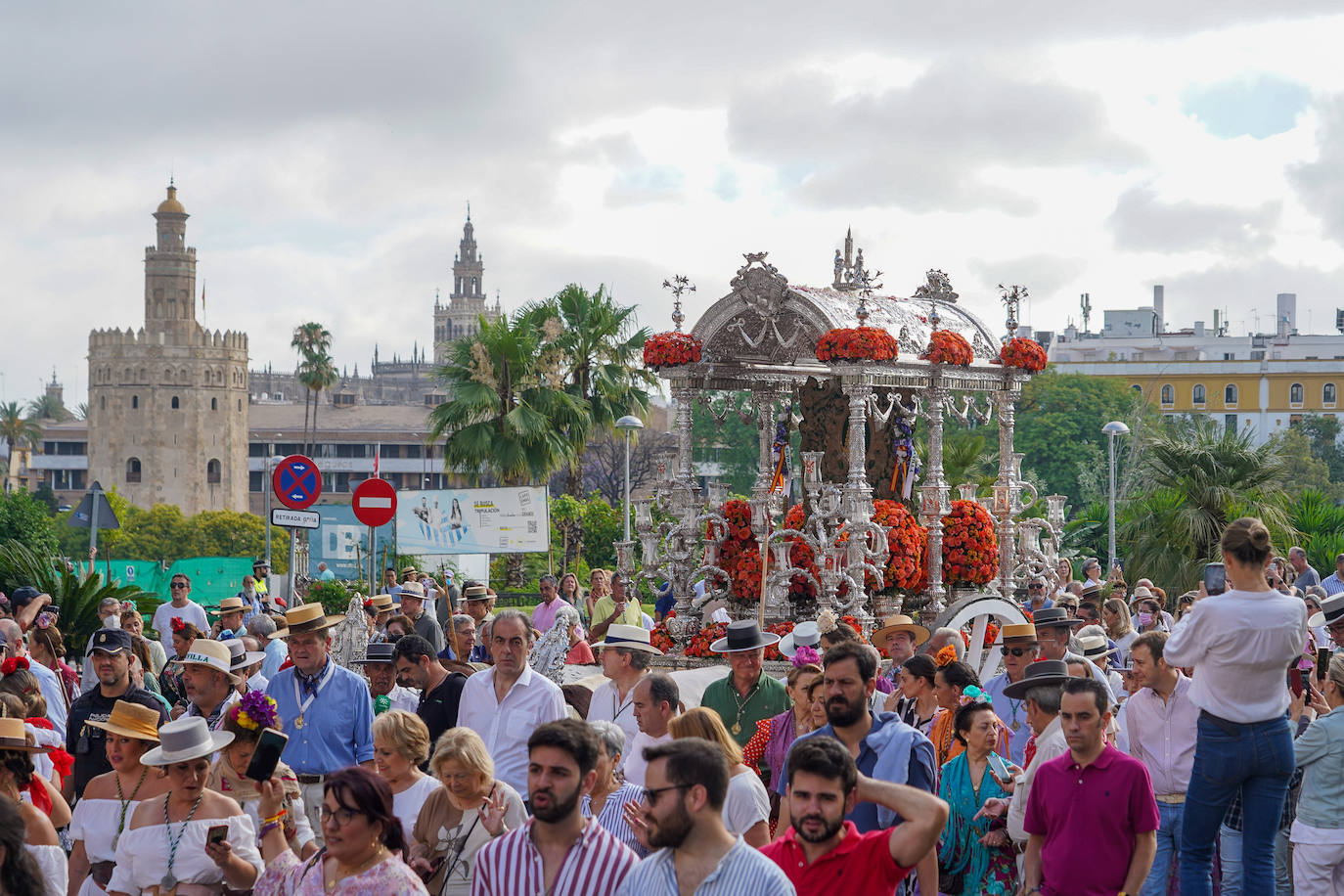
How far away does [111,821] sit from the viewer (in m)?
6.27

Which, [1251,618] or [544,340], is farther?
[544,340]

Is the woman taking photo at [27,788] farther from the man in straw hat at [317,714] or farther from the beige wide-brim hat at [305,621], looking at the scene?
the beige wide-brim hat at [305,621]

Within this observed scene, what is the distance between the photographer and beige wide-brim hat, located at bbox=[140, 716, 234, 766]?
5.86 m

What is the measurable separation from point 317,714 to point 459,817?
254 centimetres

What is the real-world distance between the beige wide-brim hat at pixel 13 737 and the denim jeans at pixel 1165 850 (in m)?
5.06

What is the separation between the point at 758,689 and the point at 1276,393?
3735 inches

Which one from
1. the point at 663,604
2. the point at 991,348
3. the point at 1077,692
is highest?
the point at 991,348

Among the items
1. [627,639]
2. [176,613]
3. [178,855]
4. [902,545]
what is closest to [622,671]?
[627,639]

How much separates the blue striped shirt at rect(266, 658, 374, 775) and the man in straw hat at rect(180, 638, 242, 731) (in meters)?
0.28

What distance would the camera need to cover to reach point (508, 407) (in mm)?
31000

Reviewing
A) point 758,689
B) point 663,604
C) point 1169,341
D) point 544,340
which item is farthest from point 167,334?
point 758,689

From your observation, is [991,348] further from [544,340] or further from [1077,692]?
[544,340]

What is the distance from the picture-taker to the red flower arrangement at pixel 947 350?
53.2 ft

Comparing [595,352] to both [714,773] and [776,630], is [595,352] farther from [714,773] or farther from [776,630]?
[714,773]
